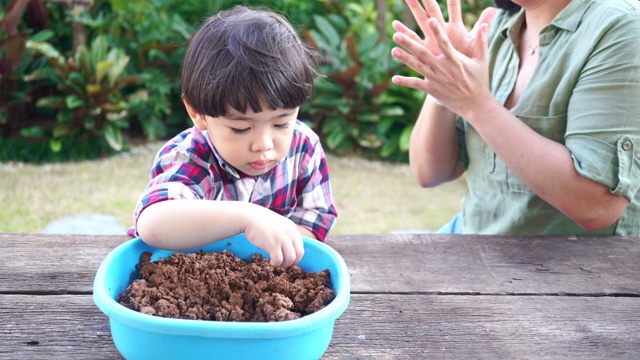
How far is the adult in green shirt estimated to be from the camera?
1614 mm

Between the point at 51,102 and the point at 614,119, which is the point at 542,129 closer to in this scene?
the point at 614,119

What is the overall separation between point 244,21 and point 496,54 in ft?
3.00

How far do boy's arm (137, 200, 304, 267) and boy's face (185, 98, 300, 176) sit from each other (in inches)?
6.2

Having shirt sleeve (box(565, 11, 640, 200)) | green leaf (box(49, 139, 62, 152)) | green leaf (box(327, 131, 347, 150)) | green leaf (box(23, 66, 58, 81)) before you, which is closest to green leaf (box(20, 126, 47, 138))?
green leaf (box(49, 139, 62, 152))

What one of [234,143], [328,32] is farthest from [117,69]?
[234,143]

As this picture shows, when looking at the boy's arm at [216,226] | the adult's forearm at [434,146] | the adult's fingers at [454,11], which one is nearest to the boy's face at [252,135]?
the boy's arm at [216,226]

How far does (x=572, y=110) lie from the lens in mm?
1680

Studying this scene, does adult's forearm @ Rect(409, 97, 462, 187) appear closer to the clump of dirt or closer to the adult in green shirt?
the adult in green shirt

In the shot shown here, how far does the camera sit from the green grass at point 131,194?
447 centimetres

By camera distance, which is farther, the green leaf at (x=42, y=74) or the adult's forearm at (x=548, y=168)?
the green leaf at (x=42, y=74)

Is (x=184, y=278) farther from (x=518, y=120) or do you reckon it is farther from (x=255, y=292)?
(x=518, y=120)

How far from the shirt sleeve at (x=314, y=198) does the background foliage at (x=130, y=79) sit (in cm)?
376

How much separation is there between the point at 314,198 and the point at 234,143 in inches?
12.9

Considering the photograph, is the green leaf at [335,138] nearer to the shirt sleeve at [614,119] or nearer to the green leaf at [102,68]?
the green leaf at [102,68]
